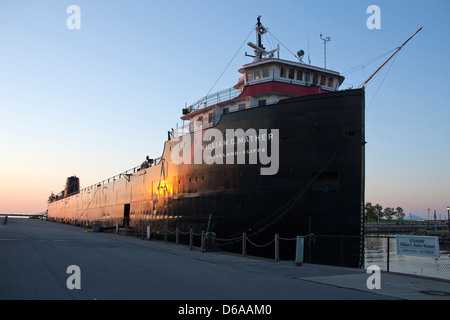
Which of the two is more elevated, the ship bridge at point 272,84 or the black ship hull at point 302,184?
the ship bridge at point 272,84

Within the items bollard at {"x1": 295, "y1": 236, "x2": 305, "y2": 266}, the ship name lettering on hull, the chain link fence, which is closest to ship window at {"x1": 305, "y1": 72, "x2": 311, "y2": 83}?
the ship name lettering on hull

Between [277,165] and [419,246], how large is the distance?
19.7ft

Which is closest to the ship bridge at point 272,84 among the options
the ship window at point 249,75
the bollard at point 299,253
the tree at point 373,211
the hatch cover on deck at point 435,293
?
the ship window at point 249,75

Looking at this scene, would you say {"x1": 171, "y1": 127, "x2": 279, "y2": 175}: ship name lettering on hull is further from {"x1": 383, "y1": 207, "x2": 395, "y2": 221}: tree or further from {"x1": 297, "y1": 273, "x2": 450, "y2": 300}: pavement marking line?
{"x1": 383, "y1": 207, "x2": 395, "y2": 221}: tree

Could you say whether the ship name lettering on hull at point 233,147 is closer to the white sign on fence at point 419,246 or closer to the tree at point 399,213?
the white sign on fence at point 419,246

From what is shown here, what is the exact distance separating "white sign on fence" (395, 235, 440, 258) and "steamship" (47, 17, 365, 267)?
5.36ft

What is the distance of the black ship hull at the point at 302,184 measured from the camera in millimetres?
12812

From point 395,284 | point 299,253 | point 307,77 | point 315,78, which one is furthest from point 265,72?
point 395,284

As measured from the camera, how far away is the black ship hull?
42.0 ft

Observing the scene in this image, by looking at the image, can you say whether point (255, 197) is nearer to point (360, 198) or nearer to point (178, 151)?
point (360, 198)

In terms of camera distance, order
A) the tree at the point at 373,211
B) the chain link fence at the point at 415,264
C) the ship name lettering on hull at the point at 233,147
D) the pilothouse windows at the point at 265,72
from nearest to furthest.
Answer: the ship name lettering on hull at the point at 233,147 → the chain link fence at the point at 415,264 → the pilothouse windows at the point at 265,72 → the tree at the point at 373,211

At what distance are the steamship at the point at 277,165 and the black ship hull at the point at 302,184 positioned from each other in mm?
34

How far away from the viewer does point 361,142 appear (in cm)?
1303
